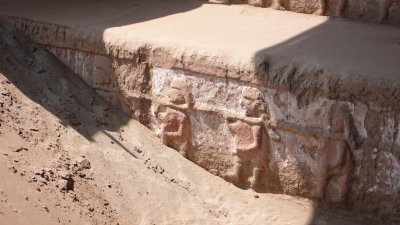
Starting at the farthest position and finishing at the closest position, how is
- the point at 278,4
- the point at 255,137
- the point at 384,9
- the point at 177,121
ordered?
the point at 278,4 → the point at 384,9 → the point at 177,121 → the point at 255,137

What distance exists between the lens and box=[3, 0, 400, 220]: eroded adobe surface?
17.5ft

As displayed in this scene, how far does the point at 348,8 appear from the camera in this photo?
6805 mm

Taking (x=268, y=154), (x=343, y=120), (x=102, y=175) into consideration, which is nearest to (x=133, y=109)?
(x=102, y=175)

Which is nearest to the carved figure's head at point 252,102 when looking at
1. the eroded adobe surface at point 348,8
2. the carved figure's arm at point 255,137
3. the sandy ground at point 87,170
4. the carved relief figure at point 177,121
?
the carved figure's arm at point 255,137

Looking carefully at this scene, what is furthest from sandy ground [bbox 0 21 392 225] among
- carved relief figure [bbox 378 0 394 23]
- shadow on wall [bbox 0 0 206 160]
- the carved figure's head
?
carved relief figure [bbox 378 0 394 23]

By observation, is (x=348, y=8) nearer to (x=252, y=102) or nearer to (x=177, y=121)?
(x=252, y=102)

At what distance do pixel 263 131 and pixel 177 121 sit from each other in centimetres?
77

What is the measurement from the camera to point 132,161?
19.4 ft

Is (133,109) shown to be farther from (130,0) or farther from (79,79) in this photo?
(130,0)

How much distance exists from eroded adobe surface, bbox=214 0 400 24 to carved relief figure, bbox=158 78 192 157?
1.59 meters

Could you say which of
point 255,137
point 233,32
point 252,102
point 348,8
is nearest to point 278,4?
point 348,8

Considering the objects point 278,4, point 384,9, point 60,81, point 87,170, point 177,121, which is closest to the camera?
point 87,170

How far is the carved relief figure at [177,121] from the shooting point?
6.03 m

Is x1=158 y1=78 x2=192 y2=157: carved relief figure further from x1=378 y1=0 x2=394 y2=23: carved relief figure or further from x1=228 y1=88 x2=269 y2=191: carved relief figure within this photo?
x1=378 y1=0 x2=394 y2=23: carved relief figure
